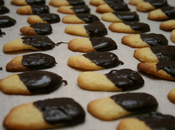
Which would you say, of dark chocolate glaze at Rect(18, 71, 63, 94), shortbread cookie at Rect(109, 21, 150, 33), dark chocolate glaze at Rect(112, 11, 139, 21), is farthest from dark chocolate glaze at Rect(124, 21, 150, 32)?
dark chocolate glaze at Rect(18, 71, 63, 94)

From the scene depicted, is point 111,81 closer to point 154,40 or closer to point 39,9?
point 154,40

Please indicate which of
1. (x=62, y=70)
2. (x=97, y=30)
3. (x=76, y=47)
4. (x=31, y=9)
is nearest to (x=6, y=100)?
(x=62, y=70)

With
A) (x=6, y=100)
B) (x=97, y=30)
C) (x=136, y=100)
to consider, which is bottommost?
(x=6, y=100)

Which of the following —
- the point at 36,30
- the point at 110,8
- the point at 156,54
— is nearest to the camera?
the point at 156,54

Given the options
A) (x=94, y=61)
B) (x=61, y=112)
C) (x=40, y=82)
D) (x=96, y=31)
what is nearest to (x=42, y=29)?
(x=96, y=31)

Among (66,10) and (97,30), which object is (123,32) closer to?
(97,30)

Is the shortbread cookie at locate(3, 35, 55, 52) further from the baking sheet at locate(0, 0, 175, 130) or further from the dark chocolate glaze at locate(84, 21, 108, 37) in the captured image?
the dark chocolate glaze at locate(84, 21, 108, 37)

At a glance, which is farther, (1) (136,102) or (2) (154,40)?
(2) (154,40)
